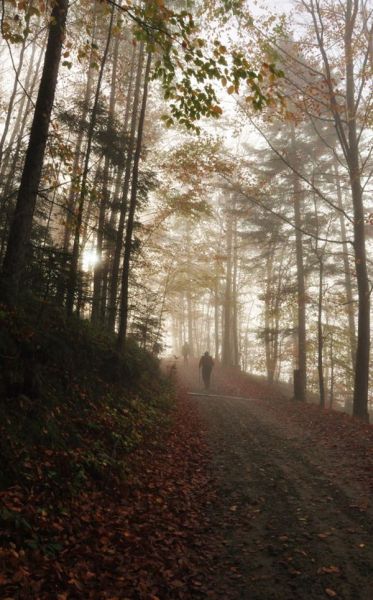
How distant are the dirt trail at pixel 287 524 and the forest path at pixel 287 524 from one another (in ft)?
0.03

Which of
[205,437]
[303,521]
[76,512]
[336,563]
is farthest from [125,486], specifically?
[205,437]

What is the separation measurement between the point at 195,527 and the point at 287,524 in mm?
1289

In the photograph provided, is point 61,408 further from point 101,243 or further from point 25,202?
point 101,243

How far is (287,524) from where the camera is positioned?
5.48m

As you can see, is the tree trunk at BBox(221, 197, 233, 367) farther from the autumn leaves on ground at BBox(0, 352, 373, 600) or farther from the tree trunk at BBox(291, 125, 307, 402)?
the autumn leaves on ground at BBox(0, 352, 373, 600)

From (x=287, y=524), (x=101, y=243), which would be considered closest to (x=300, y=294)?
(x=101, y=243)

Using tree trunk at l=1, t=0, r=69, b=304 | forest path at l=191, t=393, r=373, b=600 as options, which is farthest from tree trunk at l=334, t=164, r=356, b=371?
tree trunk at l=1, t=0, r=69, b=304

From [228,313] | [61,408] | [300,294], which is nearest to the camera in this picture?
[61,408]

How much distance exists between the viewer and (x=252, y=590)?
4098 mm

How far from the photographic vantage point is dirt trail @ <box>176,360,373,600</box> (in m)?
4.16

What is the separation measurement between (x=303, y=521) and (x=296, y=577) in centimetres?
135

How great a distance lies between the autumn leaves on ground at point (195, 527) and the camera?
4.05 m

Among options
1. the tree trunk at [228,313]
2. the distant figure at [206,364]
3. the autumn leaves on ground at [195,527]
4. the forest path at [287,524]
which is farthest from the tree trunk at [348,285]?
the autumn leaves on ground at [195,527]

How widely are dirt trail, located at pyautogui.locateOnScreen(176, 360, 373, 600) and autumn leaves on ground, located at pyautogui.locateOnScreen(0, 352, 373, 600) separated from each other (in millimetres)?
18
